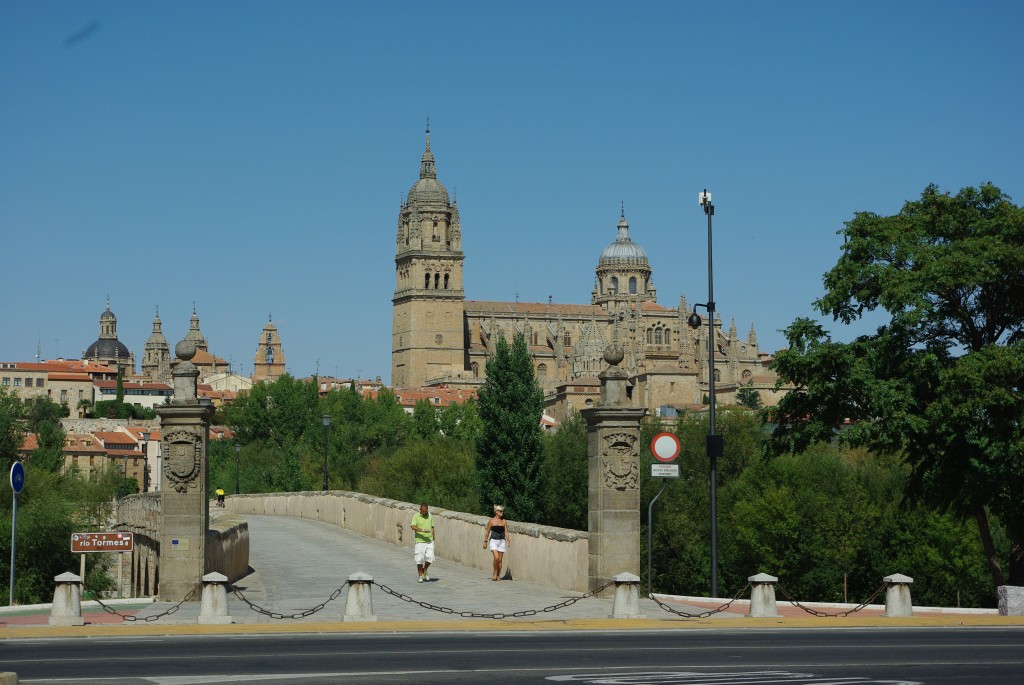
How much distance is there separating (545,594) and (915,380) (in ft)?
29.6

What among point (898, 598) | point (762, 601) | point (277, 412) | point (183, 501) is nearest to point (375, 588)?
point (183, 501)

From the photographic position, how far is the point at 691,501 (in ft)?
213

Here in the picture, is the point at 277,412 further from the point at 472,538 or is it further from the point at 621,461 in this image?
the point at 621,461

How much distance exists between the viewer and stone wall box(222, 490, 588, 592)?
23.9 m

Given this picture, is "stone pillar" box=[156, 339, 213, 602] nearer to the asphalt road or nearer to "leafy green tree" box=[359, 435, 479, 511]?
the asphalt road

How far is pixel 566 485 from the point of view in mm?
55812

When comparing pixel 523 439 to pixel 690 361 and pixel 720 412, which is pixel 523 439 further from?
pixel 690 361

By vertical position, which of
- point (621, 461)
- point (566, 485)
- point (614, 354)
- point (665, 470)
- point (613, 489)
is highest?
point (614, 354)

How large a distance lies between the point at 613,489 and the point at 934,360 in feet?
27.0

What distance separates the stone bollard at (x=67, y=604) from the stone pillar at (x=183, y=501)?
232 centimetres

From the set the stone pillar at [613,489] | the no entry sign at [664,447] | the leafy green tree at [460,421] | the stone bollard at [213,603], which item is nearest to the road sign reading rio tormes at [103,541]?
the stone bollard at [213,603]

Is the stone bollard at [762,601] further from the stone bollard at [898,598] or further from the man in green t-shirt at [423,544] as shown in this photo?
the man in green t-shirt at [423,544]

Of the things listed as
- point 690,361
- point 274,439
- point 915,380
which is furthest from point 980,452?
point 690,361

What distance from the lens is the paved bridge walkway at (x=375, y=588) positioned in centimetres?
2094
